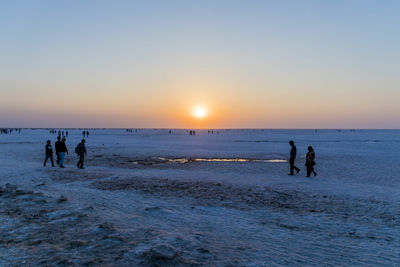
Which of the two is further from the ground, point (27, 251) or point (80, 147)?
point (80, 147)

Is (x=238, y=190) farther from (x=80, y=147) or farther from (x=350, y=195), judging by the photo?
(x=80, y=147)

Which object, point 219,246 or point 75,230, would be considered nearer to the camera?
point 219,246

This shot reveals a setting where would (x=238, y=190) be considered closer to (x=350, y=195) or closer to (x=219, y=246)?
(x=350, y=195)

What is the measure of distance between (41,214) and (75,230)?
192cm

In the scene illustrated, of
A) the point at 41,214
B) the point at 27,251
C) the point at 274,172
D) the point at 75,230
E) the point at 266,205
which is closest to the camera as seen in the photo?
the point at 27,251

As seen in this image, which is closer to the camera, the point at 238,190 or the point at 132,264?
the point at 132,264

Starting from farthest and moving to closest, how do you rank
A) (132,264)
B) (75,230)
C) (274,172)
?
(274,172) → (75,230) → (132,264)

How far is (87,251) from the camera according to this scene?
5.97 meters

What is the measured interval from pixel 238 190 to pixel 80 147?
1080 centimetres

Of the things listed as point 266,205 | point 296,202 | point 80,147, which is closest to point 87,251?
point 266,205

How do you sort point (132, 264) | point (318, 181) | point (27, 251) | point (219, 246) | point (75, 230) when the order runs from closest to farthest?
point (132, 264) < point (27, 251) < point (219, 246) < point (75, 230) < point (318, 181)

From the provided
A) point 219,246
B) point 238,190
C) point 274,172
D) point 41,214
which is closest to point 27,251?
point 41,214

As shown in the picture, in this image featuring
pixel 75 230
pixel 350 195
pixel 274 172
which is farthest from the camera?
pixel 274 172

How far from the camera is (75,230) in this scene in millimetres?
7195
